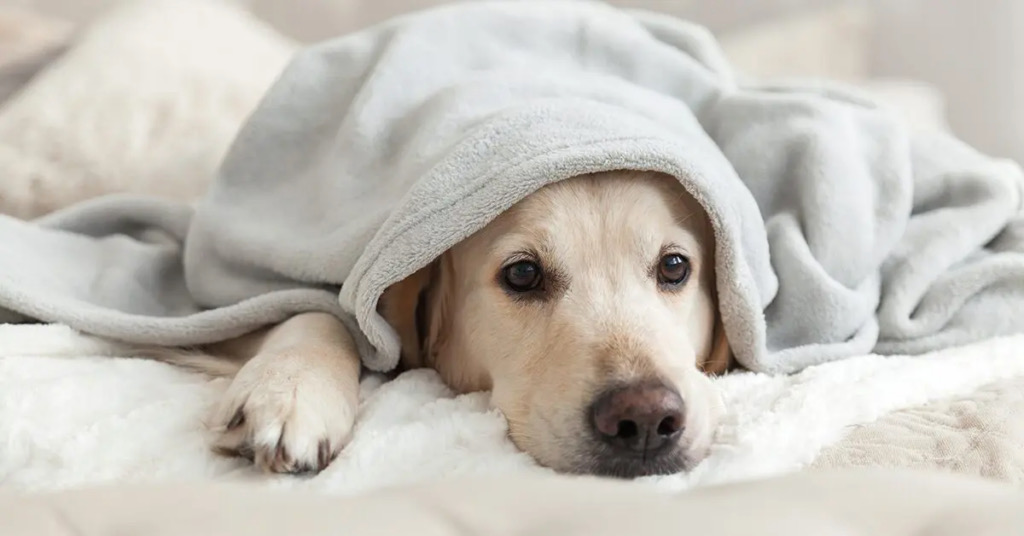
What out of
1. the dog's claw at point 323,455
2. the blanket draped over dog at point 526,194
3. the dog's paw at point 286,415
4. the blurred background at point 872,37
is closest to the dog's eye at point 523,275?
the blanket draped over dog at point 526,194

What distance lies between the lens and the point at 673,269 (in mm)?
1458

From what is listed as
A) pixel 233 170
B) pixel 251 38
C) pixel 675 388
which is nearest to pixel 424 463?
pixel 675 388

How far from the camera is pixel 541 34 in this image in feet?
6.00

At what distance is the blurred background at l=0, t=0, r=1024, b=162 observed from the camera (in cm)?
311

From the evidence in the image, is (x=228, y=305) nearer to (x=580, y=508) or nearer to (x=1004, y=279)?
(x=580, y=508)

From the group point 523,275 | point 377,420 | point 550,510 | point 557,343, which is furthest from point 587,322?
point 550,510

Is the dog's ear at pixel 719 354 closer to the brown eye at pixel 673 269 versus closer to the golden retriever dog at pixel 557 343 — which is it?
the golden retriever dog at pixel 557 343

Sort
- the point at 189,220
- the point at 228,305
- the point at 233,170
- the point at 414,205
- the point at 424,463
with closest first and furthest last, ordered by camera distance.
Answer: the point at 424,463 < the point at 414,205 < the point at 228,305 < the point at 233,170 < the point at 189,220

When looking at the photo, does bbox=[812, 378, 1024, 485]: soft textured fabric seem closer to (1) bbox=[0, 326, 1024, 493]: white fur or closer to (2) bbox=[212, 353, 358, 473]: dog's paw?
(1) bbox=[0, 326, 1024, 493]: white fur

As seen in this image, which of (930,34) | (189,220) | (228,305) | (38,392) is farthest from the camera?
(930,34)

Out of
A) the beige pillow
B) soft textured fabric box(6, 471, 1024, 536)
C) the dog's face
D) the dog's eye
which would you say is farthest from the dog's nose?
the beige pillow

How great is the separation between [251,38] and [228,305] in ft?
3.75

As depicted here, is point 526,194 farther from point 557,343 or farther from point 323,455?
point 323,455

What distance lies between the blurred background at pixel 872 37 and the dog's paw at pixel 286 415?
7.02 feet
